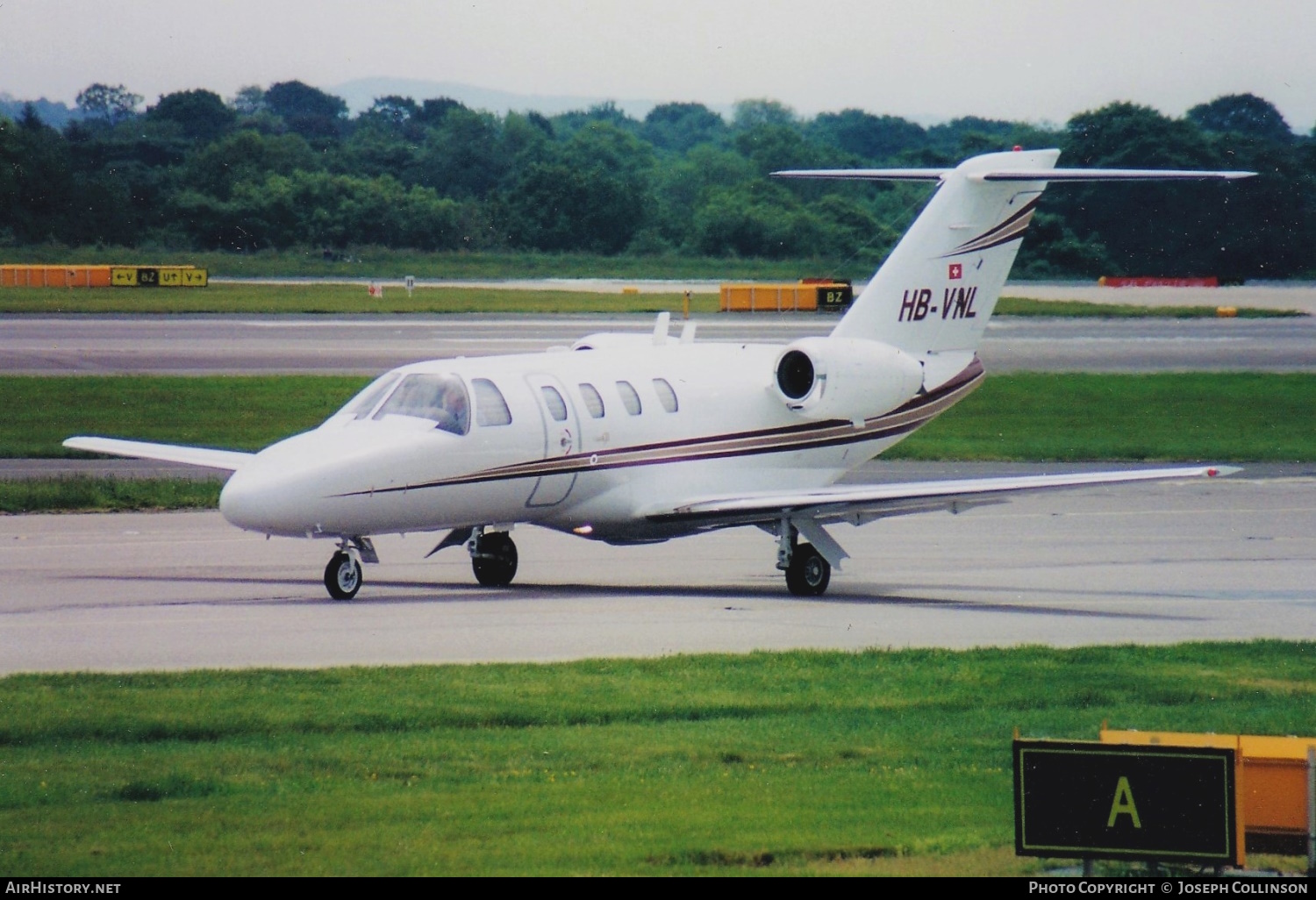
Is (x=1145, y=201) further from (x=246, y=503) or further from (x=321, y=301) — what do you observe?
(x=246, y=503)

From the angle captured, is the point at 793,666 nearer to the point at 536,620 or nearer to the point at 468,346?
the point at 536,620

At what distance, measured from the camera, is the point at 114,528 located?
27609 mm

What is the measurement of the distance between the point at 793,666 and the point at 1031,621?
434cm

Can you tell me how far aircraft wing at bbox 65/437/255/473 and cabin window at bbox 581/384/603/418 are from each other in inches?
167

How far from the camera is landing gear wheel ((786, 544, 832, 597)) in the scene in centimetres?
2253

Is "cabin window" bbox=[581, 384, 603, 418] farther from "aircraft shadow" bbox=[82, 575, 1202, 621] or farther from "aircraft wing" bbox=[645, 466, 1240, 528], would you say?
"aircraft shadow" bbox=[82, 575, 1202, 621]

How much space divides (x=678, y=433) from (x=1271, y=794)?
14169 mm

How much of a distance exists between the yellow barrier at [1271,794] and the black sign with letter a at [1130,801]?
1.70 ft

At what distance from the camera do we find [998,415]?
46.8m

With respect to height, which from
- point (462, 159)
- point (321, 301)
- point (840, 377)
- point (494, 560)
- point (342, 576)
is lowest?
point (321, 301)

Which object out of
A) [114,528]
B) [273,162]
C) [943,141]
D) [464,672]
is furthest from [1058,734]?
[943,141]

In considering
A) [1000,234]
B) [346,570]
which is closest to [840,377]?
[1000,234]

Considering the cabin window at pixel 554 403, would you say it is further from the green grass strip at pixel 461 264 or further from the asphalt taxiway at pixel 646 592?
the green grass strip at pixel 461 264

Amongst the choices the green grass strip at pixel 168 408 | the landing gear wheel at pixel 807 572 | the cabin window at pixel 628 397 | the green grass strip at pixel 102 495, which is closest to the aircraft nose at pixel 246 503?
the cabin window at pixel 628 397
